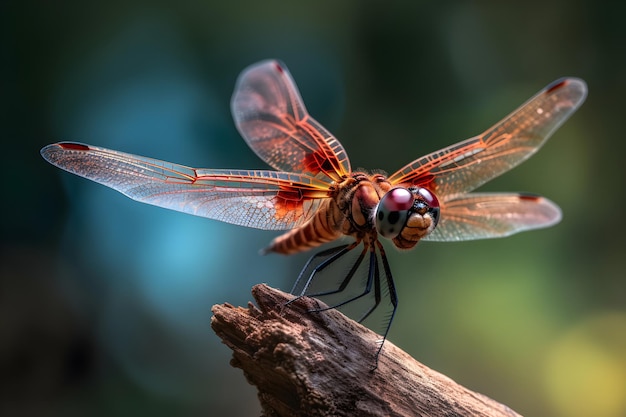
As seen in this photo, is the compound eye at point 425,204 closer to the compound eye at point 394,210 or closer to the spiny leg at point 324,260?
the compound eye at point 394,210

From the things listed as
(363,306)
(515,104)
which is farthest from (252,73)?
(515,104)

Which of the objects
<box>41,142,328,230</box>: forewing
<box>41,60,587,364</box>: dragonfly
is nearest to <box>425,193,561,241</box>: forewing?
<box>41,60,587,364</box>: dragonfly

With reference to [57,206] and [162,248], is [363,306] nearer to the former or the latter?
[162,248]

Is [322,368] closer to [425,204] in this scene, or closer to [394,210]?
[394,210]

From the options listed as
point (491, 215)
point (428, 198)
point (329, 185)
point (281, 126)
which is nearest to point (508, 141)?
point (491, 215)

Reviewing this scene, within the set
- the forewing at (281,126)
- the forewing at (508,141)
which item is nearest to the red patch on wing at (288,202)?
the forewing at (281,126)

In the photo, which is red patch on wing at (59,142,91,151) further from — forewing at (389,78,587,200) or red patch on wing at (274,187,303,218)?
forewing at (389,78,587,200)

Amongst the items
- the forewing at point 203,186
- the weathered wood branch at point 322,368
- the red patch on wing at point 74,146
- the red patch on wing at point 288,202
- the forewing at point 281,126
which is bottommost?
the weathered wood branch at point 322,368
